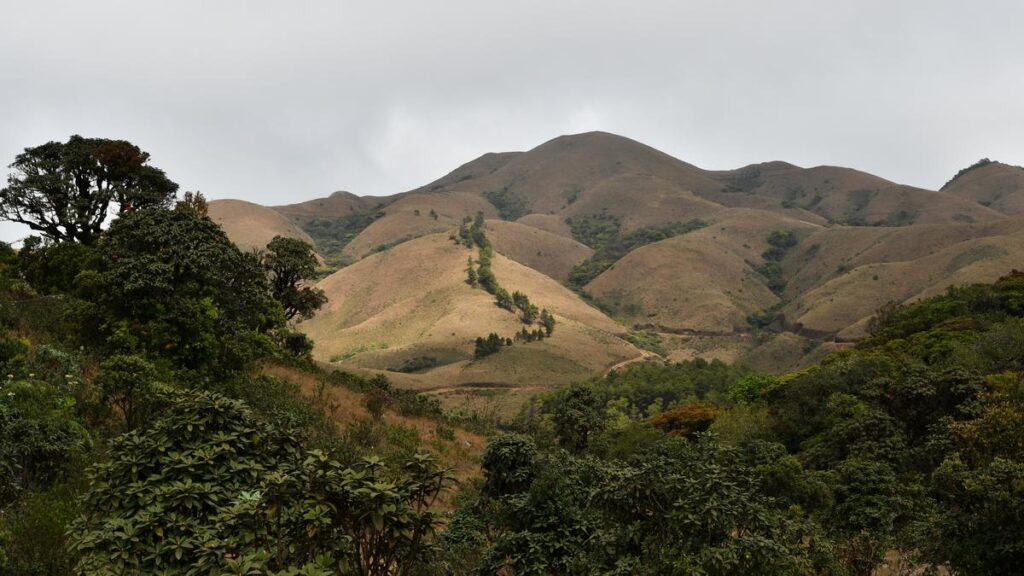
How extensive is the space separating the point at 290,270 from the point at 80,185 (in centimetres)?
1202

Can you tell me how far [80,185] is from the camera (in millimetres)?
33625

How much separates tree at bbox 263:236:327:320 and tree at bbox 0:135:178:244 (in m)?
6.48

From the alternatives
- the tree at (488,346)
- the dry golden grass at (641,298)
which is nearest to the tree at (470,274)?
the dry golden grass at (641,298)

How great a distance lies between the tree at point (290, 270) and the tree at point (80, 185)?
6.48 metres

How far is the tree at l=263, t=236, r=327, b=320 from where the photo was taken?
118 feet

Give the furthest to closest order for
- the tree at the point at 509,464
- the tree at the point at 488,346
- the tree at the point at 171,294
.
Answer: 1. the tree at the point at 488,346
2. the tree at the point at 171,294
3. the tree at the point at 509,464

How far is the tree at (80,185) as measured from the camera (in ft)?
104

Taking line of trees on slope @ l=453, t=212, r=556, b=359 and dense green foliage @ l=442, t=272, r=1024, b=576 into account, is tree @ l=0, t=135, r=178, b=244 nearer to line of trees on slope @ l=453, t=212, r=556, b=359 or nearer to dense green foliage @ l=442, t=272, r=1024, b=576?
dense green foliage @ l=442, t=272, r=1024, b=576

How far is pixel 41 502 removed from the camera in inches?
379

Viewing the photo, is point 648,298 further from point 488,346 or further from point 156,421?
point 156,421

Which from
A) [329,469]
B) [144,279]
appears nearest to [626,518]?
[329,469]

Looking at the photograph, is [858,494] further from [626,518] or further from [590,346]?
[590,346]

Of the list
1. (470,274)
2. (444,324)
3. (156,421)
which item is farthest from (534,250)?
(156,421)

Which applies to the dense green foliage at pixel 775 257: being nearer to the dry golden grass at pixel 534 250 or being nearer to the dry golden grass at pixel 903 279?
the dry golden grass at pixel 903 279
